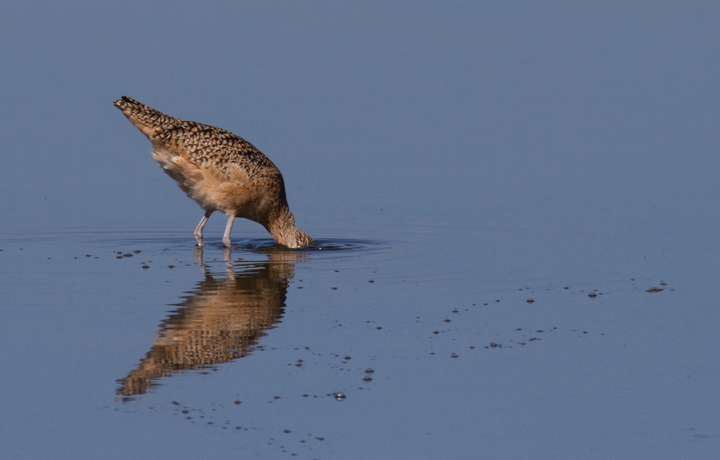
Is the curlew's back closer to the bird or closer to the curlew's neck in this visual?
the bird

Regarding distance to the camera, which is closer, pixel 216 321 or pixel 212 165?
pixel 216 321

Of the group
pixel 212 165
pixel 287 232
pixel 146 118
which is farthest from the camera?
pixel 287 232

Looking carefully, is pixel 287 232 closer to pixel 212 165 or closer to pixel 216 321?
pixel 212 165

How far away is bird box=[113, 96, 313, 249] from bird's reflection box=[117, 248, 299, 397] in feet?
6.24

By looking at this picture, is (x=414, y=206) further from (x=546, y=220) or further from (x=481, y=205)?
(x=546, y=220)

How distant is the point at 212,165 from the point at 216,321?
18.3 feet

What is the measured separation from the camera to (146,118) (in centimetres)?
1616

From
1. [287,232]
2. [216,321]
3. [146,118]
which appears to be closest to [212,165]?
[146,118]

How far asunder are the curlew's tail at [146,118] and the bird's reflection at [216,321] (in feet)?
8.32

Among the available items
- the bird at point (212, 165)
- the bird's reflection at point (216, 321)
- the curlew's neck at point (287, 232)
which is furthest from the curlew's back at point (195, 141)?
the bird's reflection at point (216, 321)

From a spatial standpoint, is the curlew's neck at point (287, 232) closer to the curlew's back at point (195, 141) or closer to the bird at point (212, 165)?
the bird at point (212, 165)

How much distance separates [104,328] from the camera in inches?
420

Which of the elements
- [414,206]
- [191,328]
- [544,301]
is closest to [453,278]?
[544,301]

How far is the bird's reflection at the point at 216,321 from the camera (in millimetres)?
9312
